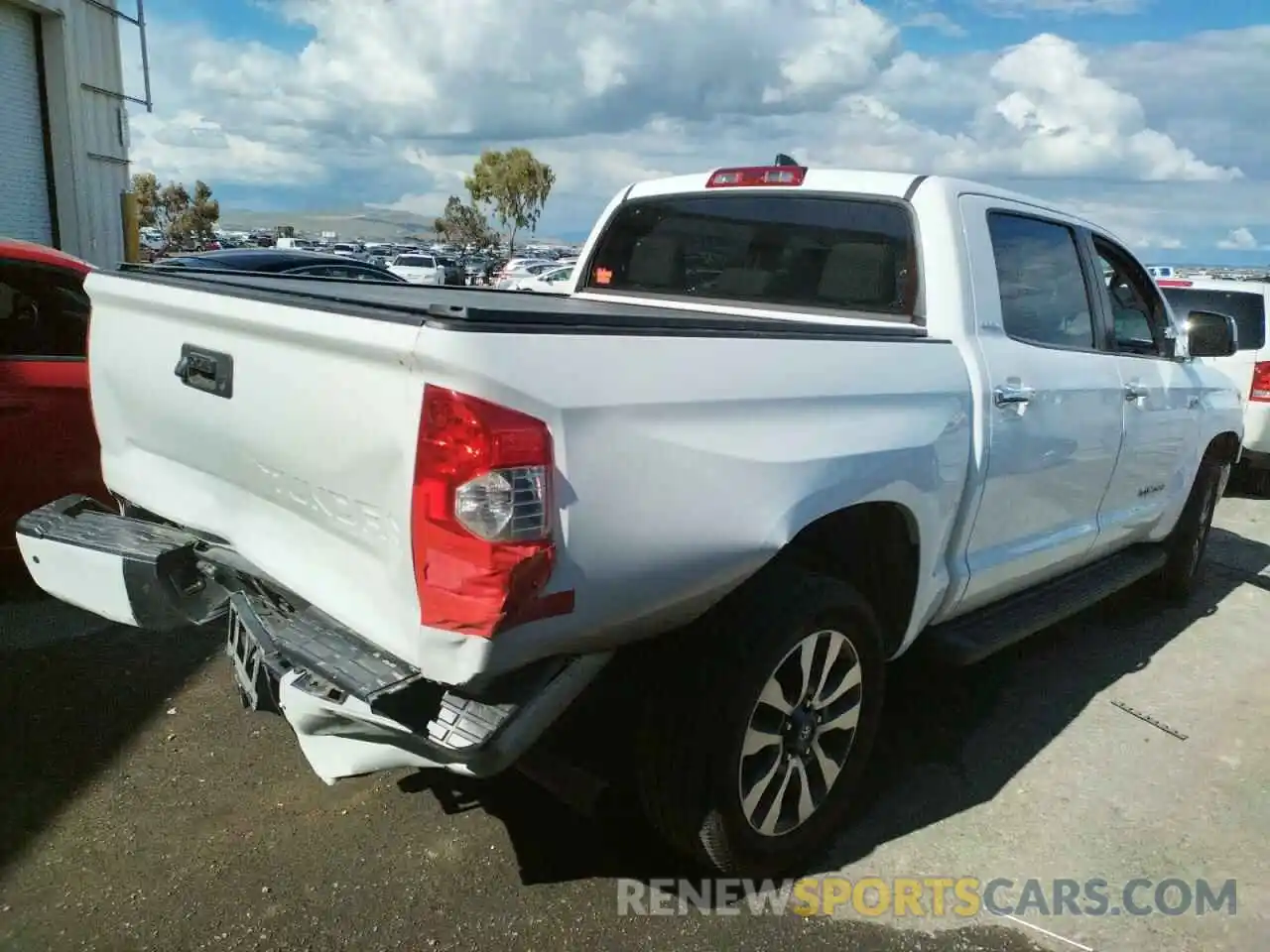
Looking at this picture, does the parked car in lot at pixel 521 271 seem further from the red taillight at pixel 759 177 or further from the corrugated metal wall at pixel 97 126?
the red taillight at pixel 759 177

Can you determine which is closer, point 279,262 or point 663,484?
point 663,484

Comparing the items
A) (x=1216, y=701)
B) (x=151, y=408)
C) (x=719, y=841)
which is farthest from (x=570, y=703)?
(x=1216, y=701)

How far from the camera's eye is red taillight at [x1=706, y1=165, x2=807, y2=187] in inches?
153

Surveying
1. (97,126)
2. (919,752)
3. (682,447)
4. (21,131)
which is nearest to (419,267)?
(97,126)

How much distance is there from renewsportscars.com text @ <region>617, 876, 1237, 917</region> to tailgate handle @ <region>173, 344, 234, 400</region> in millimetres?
1714

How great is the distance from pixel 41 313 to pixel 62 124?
380 inches

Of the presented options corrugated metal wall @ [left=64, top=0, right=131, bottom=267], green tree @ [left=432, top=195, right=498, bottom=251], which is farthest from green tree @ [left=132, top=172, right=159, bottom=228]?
corrugated metal wall @ [left=64, top=0, right=131, bottom=267]

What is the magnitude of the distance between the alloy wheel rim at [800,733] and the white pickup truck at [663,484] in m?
0.01

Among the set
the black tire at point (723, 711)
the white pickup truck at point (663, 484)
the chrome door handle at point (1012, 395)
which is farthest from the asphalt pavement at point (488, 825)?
the chrome door handle at point (1012, 395)

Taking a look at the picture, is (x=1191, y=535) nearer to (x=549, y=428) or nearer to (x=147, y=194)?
(x=549, y=428)

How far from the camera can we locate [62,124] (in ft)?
41.0

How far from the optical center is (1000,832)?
326 cm

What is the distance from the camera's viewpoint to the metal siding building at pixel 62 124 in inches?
469

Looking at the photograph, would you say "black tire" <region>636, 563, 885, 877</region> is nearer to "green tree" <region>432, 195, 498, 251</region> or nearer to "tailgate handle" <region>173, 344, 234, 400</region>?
"tailgate handle" <region>173, 344, 234, 400</region>
